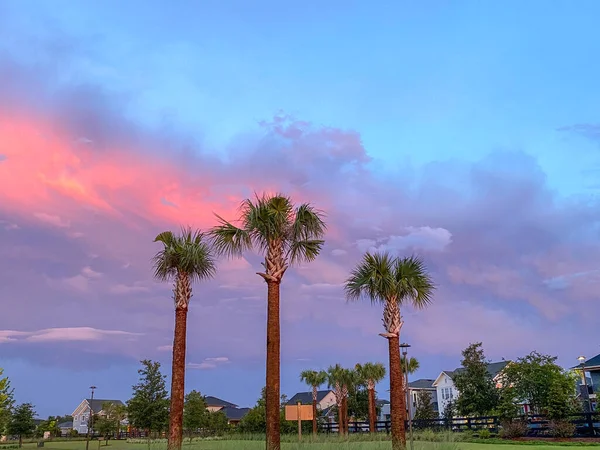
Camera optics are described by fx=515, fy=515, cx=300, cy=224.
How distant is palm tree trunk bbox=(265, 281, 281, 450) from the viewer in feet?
58.3

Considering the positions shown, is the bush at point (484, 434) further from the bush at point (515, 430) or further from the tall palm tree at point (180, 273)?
the tall palm tree at point (180, 273)

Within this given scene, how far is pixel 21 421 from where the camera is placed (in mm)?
55344

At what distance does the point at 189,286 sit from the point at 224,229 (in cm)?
436

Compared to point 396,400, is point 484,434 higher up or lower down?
lower down

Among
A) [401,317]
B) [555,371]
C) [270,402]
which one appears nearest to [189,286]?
[270,402]

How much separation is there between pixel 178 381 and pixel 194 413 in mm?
35787

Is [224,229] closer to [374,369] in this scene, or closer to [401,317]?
[401,317]

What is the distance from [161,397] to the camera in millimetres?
35031

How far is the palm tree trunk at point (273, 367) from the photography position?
58.3 feet

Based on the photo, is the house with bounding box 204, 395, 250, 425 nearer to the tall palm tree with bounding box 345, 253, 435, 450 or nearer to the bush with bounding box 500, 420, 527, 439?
the bush with bounding box 500, 420, 527, 439

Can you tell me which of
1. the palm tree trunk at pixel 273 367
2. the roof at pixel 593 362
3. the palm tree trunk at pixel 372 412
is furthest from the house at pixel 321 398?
the palm tree trunk at pixel 273 367

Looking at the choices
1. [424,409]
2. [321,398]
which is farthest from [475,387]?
[321,398]

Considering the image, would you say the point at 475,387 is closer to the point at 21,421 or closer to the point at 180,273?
the point at 180,273

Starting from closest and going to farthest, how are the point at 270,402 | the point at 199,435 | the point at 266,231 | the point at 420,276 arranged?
the point at 270,402
the point at 266,231
the point at 420,276
the point at 199,435
